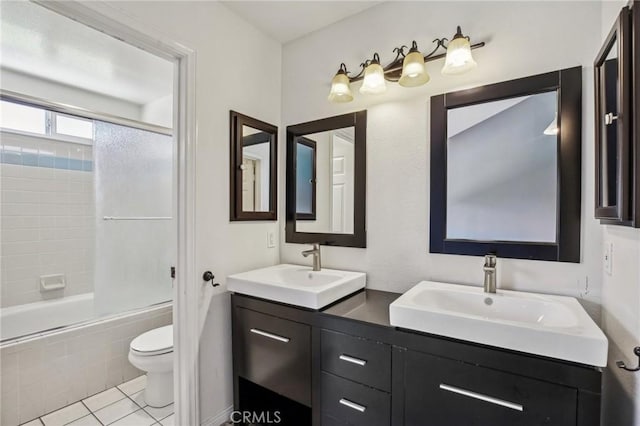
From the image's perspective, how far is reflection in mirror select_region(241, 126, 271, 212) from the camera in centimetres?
188

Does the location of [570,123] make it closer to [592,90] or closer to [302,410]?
[592,90]

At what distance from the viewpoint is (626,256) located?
958mm

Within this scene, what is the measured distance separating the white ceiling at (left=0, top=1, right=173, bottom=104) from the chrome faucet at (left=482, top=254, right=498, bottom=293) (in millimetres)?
2553

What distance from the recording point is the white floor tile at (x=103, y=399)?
1934 mm

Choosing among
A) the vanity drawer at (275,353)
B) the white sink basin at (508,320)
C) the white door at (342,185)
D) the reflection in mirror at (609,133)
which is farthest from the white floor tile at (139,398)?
the reflection in mirror at (609,133)

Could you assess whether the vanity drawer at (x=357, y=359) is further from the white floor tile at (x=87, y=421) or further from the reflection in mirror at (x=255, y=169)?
the white floor tile at (x=87, y=421)

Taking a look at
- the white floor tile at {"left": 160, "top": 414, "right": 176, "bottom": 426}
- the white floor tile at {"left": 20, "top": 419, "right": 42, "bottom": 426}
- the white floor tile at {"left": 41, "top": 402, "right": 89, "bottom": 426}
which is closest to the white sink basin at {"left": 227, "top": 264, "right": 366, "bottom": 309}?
the white floor tile at {"left": 160, "top": 414, "right": 176, "bottom": 426}

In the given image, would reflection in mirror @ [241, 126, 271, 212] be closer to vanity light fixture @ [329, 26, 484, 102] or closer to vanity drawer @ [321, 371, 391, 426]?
vanity light fixture @ [329, 26, 484, 102]

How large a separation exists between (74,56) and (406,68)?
7.76 feet

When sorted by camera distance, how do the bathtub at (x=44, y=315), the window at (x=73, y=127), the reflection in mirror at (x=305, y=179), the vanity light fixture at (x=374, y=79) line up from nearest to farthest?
the vanity light fixture at (x=374, y=79) → the reflection in mirror at (x=305, y=179) → the bathtub at (x=44, y=315) → the window at (x=73, y=127)

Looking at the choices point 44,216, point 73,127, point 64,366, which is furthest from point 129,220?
point 64,366

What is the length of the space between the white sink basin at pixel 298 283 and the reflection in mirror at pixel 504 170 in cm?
62

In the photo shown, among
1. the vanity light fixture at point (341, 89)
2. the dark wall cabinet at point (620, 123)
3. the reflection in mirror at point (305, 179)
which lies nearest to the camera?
the dark wall cabinet at point (620, 123)

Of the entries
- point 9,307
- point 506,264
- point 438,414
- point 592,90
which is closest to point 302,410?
point 438,414
